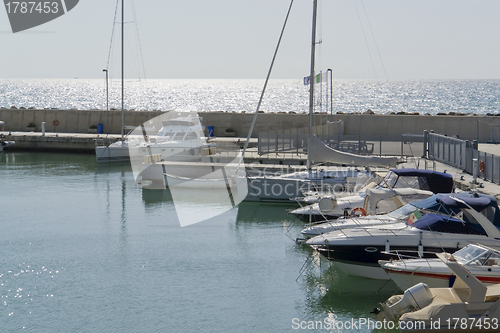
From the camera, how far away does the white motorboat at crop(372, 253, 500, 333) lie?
1109cm

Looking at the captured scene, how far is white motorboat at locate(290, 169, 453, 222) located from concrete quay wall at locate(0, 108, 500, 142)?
488 inches

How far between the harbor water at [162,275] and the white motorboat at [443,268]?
1.32 metres

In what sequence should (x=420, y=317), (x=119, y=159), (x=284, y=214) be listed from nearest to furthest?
(x=420, y=317) < (x=284, y=214) < (x=119, y=159)

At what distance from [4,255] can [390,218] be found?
1214 cm

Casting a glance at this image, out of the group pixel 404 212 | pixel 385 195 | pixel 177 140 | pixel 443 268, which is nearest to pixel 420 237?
pixel 404 212

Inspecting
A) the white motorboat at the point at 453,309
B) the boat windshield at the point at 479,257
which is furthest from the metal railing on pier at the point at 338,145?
the white motorboat at the point at 453,309

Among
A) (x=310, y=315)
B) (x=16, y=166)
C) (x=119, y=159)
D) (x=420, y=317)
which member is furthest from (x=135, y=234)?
(x=16, y=166)

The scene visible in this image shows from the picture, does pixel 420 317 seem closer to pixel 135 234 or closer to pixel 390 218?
pixel 390 218

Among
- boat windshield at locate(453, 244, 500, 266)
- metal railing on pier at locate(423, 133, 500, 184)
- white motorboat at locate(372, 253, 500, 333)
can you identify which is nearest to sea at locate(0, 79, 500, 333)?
white motorboat at locate(372, 253, 500, 333)

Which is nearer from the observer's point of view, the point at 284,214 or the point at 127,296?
the point at 127,296

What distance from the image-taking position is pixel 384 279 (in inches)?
595

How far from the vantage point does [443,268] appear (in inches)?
512

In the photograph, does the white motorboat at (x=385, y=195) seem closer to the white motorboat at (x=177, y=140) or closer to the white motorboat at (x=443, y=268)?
the white motorboat at (x=443, y=268)

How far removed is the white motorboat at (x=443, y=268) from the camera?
40.8 ft
